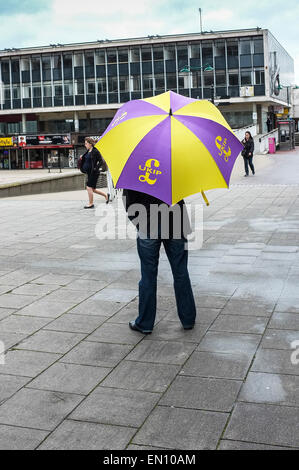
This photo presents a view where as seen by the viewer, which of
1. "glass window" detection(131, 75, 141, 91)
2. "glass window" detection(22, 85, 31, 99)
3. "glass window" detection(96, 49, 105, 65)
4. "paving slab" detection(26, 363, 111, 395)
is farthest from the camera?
"glass window" detection(22, 85, 31, 99)

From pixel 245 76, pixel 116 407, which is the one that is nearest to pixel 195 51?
pixel 245 76

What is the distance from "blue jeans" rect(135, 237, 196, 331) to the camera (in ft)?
18.1

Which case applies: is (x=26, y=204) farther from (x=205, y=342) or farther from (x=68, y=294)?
(x=205, y=342)

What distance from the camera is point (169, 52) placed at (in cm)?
6175

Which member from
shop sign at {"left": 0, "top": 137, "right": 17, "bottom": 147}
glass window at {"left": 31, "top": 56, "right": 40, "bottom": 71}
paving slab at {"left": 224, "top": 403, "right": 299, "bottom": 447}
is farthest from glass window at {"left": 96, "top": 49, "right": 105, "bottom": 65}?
paving slab at {"left": 224, "top": 403, "right": 299, "bottom": 447}

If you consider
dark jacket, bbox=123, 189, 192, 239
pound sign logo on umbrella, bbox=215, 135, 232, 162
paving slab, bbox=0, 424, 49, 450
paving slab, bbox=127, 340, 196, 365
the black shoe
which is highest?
pound sign logo on umbrella, bbox=215, 135, 232, 162

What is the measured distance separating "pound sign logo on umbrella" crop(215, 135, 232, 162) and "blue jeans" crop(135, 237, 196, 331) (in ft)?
2.77

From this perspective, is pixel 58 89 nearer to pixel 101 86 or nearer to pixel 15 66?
pixel 101 86

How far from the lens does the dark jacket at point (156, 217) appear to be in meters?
5.32

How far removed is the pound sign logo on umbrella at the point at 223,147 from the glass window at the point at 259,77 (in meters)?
56.8

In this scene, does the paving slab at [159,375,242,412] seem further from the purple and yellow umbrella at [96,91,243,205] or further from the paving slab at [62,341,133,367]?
the purple and yellow umbrella at [96,91,243,205]

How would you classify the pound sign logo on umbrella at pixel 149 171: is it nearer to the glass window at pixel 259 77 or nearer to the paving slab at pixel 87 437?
the paving slab at pixel 87 437

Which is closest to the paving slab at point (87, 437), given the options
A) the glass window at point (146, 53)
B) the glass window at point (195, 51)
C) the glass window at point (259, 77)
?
the glass window at point (259, 77)
